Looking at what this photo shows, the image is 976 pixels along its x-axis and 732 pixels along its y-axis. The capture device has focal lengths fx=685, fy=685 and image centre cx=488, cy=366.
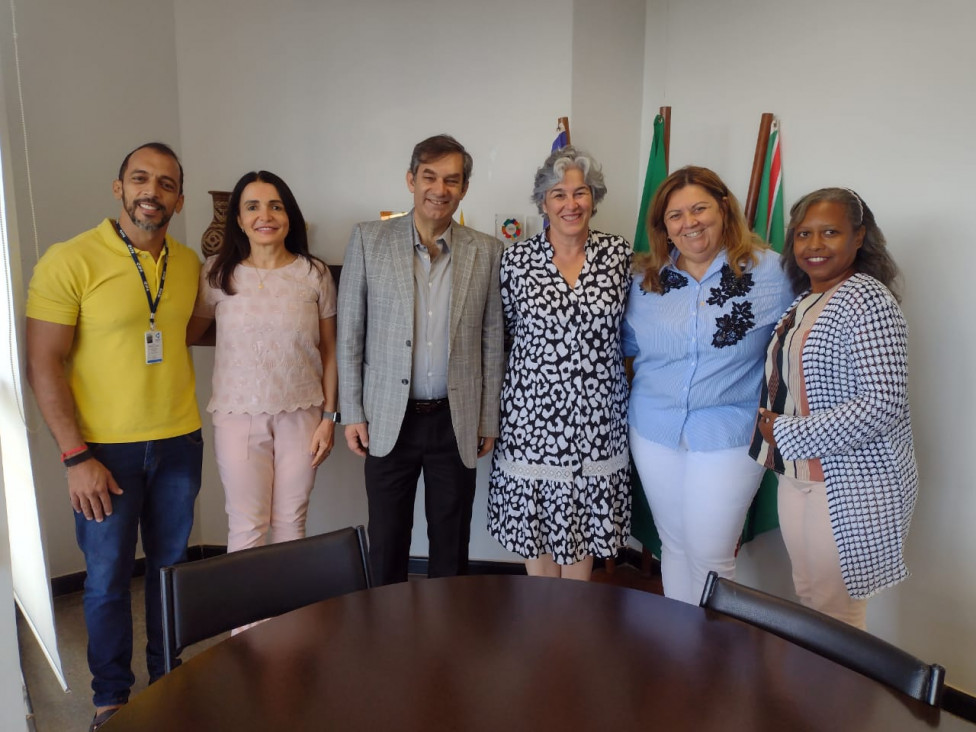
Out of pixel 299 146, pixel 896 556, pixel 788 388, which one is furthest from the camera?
pixel 299 146

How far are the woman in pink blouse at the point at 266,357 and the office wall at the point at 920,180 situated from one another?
206 centimetres

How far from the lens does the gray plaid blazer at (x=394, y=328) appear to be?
241 cm

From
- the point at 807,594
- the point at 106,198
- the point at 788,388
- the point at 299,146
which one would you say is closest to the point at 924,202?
the point at 788,388

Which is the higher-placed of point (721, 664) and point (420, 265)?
point (420, 265)

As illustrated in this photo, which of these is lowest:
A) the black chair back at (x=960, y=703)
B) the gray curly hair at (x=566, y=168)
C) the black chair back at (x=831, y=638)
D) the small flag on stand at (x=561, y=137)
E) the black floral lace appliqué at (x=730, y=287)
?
the black chair back at (x=960, y=703)

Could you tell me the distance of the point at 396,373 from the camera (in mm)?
2408

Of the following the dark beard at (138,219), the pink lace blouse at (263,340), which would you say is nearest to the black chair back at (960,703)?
the pink lace blouse at (263,340)

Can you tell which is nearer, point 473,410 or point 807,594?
point 807,594

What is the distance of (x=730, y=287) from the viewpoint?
7.43 ft

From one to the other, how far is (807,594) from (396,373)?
1.51 m

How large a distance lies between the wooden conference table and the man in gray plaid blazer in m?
1.11

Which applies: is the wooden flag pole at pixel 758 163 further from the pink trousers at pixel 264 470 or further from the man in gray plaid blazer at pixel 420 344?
the pink trousers at pixel 264 470

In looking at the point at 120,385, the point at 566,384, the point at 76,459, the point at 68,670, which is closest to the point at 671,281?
the point at 566,384

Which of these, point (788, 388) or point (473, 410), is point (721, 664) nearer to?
point (788, 388)
